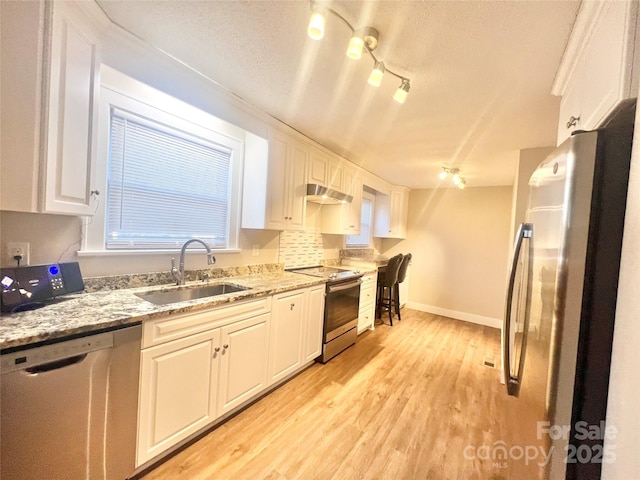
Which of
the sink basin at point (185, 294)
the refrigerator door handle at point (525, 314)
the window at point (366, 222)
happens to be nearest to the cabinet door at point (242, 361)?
the sink basin at point (185, 294)

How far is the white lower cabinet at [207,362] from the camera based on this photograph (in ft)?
4.62

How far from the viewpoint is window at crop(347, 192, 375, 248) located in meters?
4.84

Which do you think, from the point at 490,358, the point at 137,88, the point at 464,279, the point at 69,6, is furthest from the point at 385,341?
the point at 69,6

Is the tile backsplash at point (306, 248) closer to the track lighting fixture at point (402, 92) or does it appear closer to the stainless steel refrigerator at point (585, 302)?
the track lighting fixture at point (402, 92)

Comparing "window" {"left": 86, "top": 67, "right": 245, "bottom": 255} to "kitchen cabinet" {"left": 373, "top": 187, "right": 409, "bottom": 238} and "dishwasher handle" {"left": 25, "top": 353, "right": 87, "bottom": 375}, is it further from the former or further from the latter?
"kitchen cabinet" {"left": 373, "top": 187, "right": 409, "bottom": 238}

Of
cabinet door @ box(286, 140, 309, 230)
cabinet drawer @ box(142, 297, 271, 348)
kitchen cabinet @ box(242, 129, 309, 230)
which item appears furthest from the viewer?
cabinet door @ box(286, 140, 309, 230)

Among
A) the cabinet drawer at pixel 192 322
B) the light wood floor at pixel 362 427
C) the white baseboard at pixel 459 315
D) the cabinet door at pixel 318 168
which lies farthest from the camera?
the white baseboard at pixel 459 315

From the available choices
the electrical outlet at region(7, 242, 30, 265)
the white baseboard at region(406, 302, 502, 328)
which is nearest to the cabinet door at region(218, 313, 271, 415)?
the electrical outlet at region(7, 242, 30, 265)

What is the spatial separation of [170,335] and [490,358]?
3495 mm

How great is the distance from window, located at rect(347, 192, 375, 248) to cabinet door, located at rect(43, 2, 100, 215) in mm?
3867

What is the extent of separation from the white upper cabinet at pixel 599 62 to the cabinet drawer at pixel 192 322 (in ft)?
6.46

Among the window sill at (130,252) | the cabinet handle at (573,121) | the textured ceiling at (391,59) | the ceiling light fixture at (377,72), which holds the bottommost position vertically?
the window sill at (130,252)

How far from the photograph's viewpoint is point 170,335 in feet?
4.78

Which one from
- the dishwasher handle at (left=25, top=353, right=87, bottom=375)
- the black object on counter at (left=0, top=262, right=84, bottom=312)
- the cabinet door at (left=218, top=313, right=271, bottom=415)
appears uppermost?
the black object on counter at (left=0, top=262, right=84, bottom=312)
